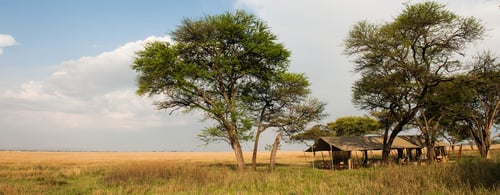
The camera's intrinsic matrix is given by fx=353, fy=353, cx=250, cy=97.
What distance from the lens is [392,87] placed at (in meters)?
29.5

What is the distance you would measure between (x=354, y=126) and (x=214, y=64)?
39.0 metres

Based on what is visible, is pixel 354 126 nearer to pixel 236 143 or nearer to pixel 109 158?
pixel 236 143

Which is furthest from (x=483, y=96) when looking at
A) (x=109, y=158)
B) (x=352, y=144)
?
(x=109, y=158)

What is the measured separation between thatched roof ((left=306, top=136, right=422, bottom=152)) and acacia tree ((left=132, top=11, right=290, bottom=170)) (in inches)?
438

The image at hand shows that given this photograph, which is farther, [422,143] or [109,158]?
[109,158]

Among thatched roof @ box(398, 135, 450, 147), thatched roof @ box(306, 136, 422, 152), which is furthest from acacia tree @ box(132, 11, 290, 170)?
thatched roof @ box(398, 135, 450, 147)

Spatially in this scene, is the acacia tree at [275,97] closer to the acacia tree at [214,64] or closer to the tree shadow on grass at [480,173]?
the acacia tree at [214,64]

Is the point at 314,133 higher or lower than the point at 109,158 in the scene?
higher

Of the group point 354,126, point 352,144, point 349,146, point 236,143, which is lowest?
point 349,146

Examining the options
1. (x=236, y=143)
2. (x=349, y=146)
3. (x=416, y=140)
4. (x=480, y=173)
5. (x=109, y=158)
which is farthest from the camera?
(x=109, y=158)

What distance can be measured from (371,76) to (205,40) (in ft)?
49.5

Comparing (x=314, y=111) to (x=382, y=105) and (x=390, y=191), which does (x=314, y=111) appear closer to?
(x=382, y=105)

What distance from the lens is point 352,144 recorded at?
36938mm

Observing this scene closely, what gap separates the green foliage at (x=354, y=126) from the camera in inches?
2403
